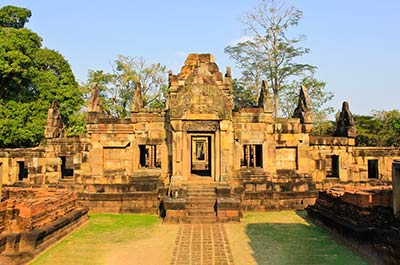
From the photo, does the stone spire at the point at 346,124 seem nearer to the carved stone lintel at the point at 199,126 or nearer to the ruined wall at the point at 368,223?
the ruined wall at the point at 368,223

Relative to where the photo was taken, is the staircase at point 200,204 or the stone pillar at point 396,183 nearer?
the stone pillar at point 396,183

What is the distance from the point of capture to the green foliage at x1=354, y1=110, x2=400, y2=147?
99.5ft

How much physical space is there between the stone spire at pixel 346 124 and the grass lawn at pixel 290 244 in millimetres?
6815

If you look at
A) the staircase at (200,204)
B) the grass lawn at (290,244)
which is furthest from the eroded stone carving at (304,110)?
the staircase at (200,204)

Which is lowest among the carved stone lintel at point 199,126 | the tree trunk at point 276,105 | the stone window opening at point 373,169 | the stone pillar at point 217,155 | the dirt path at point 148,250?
the dirt path at point 148,250

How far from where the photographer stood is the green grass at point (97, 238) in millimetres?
7894

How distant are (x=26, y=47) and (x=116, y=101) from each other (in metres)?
11.8

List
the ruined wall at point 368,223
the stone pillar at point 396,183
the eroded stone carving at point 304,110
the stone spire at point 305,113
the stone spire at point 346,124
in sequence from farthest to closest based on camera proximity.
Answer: the stone spire at point 346,124
the eroded stone carving at point 304,110
the stone spire at point 305,113
the stone pillar at point 396,183
the ruined wall at point 368,223

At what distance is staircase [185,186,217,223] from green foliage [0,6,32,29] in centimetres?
2182

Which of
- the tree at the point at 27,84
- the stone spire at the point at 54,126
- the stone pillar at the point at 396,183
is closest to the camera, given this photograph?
the stone pillar at the point at 396,183

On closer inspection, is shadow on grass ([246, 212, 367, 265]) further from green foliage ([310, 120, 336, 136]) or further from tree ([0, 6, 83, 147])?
green foliage ([310, 120, 336, 136])

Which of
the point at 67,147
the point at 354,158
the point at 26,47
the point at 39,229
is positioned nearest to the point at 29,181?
the point at 67,147

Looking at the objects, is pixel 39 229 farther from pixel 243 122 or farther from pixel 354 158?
pixel 354 158

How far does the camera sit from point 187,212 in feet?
38.9
